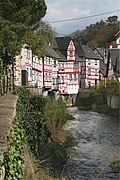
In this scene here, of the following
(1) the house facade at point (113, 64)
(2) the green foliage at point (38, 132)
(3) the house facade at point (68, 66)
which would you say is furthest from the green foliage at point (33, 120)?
(1) the house facade at point (113, 64)

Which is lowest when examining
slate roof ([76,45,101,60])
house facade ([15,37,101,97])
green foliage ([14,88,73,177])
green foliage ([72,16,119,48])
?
green foliage ([14,88,73,177])

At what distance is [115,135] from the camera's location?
2686 cm

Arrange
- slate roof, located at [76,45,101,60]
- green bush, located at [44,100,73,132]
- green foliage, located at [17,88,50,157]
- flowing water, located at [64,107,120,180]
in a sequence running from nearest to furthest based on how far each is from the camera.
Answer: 1. green foliage, located at [17,88,50,157]
2. flowing water, located at [64,107,120,180]
3. green bush, located at [44,100,73,132]
4. slate roof, located at [76,45,101,60]

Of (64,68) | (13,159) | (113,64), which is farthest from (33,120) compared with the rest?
(113,64)

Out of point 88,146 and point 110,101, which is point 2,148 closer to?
point 88,146

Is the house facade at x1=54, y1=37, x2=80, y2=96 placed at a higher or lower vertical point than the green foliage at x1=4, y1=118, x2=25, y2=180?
higher

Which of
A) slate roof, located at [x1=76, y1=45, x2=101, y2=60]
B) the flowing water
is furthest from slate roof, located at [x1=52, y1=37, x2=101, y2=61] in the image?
the flowing water

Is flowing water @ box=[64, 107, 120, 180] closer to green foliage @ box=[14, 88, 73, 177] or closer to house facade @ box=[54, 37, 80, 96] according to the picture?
green foliage @ box=[14, 88, 73, 177]

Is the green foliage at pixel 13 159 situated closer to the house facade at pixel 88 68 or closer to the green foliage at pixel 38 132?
the green foliage at pixel 38 132

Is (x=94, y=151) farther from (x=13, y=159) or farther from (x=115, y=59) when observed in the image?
(x=115, y=59)

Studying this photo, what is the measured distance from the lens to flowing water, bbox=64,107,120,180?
15.6m

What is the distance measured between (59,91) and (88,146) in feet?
113

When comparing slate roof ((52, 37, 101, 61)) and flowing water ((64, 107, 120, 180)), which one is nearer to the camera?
flowing water ((64, 107, 120, 180))

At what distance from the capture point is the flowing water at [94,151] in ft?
51.2
